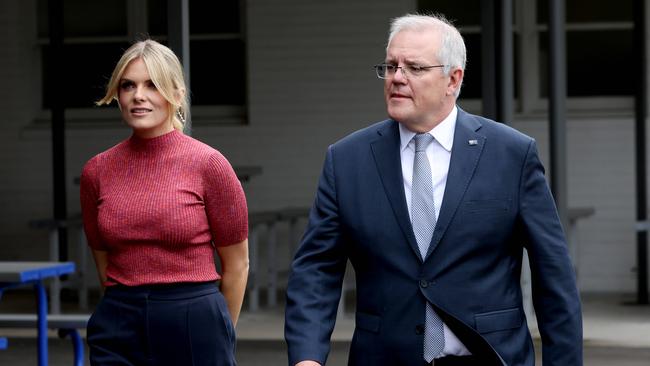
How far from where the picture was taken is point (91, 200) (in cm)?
486

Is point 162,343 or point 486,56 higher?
point 486,56

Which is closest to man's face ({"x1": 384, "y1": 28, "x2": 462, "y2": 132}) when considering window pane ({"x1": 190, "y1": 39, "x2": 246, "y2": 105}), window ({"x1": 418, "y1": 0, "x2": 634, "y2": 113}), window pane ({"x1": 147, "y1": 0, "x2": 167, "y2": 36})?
window ({"x1": 418, "y1": 0, "x2": 634, "y2": 113})

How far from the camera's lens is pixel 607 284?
13.6 m

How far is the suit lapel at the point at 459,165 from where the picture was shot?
153 inches

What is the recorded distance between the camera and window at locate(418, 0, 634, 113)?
1366 centimetres

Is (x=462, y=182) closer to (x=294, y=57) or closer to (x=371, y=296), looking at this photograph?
(x=371, y=296)

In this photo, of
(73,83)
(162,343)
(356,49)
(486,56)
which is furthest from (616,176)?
(162,343)

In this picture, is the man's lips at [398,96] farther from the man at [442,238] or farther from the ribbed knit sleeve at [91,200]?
the ribbed knit sleeve at [91,200]

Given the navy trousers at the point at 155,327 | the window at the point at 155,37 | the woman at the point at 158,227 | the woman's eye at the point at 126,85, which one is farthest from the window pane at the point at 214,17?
the navy trousers at the point at 155,327

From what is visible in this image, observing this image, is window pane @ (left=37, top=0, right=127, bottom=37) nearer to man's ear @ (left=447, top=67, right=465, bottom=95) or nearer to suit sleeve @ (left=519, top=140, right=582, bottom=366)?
man's ear @ (left=447, top=67, right=465, bottom=95)

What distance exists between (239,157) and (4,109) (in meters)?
2.18

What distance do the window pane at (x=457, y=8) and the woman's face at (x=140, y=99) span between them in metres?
9.34

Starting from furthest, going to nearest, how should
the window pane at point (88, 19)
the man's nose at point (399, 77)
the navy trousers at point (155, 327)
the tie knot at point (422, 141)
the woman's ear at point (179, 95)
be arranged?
the window pane at point (88, 19) < the woman's ear at point (179, 95) < the navy trousers at point (155, 327) < the tie knot at point (422, 141) < the man's nose at point (399, 77)

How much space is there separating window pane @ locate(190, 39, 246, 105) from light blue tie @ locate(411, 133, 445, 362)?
10339mm
